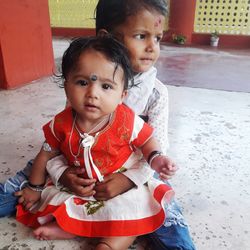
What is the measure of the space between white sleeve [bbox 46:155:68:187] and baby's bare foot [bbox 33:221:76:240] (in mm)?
125

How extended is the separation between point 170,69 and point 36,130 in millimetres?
2035

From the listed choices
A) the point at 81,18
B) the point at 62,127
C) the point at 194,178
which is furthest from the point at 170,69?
the point at 81,18

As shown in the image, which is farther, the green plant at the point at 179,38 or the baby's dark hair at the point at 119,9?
the green plant at the point at 179,38

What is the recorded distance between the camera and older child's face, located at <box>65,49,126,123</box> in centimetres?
82

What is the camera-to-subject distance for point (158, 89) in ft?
3.53

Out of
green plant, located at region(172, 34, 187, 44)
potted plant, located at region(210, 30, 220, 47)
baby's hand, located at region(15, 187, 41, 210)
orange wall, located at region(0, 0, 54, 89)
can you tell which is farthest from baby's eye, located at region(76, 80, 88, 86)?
potted plant, located at region(210, 30, 220, 47)

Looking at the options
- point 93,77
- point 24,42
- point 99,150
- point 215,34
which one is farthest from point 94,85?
point 215,34

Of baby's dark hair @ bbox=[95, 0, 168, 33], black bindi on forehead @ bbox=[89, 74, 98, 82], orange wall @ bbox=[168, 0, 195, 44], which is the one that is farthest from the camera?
orange wall @ bbox=[168, 0, 195, 44]

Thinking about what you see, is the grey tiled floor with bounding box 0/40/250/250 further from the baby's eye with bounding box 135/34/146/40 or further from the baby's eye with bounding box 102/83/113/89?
the baby's eye with bounding box 135/34/146/40

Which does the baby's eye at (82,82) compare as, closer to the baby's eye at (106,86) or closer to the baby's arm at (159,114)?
the baby's eye at (106,86)

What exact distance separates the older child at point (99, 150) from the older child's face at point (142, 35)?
9 cm

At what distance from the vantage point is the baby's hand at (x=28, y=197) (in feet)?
3.17

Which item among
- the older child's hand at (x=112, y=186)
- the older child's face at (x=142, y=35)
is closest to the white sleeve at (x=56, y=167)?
the older child's hand at (x=112, y=186)

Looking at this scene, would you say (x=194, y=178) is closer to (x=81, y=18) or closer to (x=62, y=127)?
(x=62, y=127)
